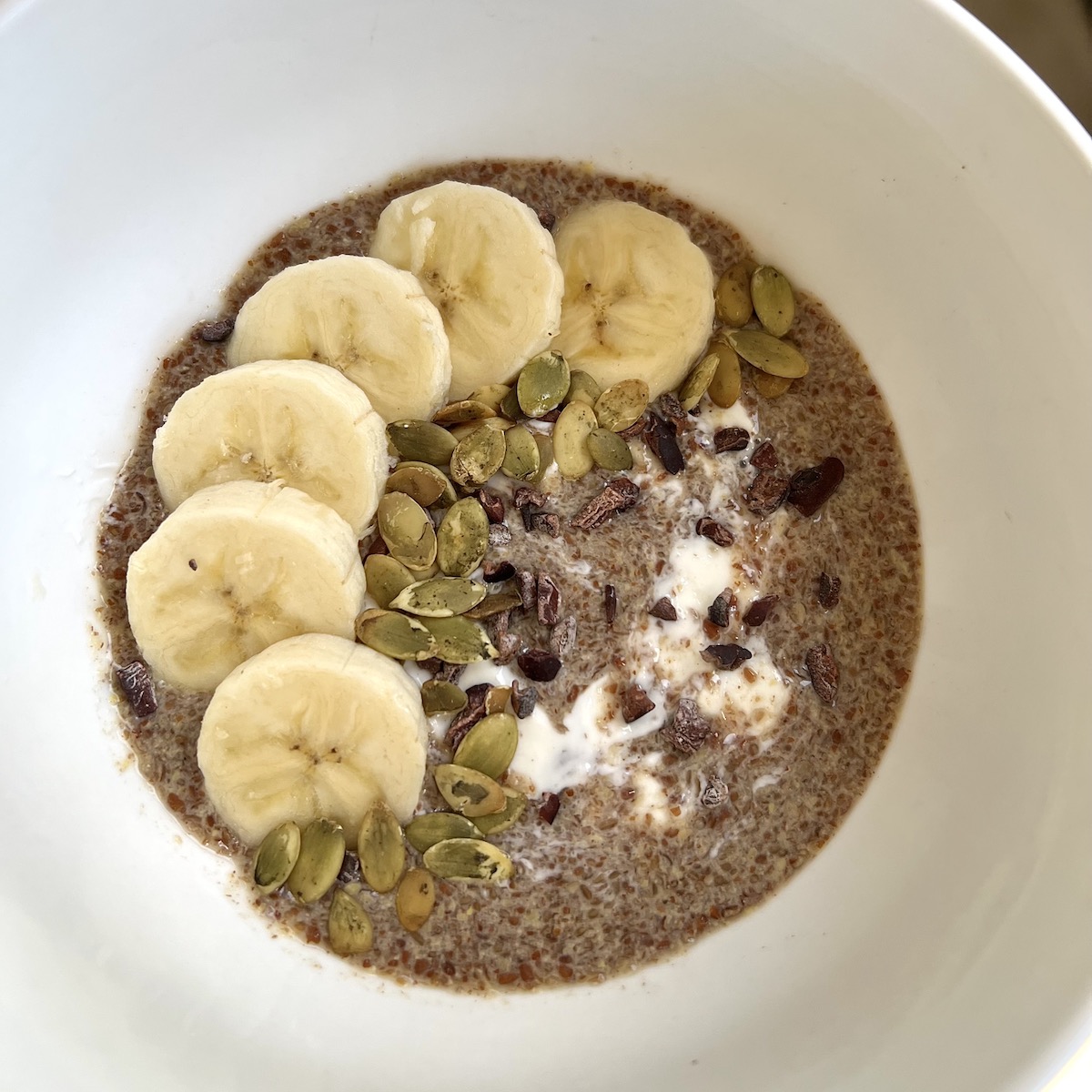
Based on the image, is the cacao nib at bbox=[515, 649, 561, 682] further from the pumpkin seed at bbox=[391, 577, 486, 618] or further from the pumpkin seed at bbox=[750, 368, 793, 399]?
the pumpkin seed at bbox=[750, 368, 793, 399]

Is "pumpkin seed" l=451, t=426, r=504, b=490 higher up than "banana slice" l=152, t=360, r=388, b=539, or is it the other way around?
"pumpkin seed" l=451, t=426, r=504, b=490

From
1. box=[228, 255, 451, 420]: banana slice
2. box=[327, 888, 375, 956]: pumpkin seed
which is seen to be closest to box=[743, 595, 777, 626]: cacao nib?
box=[228, 255, 451, 420]: banana slice

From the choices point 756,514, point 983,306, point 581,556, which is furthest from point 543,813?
point 983,306

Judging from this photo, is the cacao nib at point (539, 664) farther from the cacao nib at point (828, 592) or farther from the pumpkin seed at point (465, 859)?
the cacao nib at point (828, 592)

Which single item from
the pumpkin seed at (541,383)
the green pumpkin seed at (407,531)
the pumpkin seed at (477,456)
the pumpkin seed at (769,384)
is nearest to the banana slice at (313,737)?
the green pumpkin seed at (407,531)

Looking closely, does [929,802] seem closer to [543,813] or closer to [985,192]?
[543,813]

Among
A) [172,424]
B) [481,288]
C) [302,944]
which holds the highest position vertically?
[481,288]
